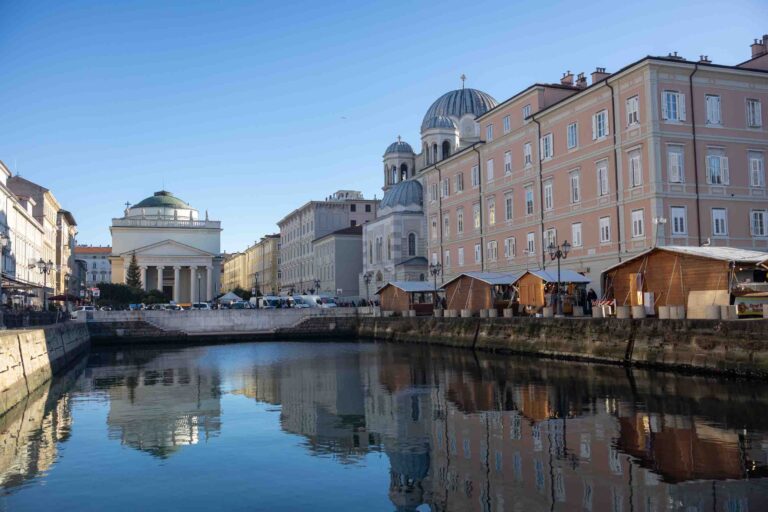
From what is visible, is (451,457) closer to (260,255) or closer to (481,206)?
(481,206)

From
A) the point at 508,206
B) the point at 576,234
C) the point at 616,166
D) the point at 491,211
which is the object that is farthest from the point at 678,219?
the point at 491,211

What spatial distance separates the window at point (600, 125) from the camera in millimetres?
42812

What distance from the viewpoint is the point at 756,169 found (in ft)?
136

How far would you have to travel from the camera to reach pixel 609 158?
139ft

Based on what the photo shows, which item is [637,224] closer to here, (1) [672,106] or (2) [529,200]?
(1) [672,106]

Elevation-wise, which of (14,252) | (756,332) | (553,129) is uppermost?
(553,129)

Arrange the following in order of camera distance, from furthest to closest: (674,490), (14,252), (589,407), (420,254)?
(420,254)
(14,252)
(589,407)
(674,490)

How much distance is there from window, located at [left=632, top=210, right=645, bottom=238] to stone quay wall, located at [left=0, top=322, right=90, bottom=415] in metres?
30.6

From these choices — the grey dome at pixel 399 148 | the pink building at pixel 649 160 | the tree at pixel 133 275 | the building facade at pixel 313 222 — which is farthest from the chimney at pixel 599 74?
the tree at pixel 133 275

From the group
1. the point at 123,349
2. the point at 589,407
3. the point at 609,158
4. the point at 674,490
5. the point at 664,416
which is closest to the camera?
the point at 674,490

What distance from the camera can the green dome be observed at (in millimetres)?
125312

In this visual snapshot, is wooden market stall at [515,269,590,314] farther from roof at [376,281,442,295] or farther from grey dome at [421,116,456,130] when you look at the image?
grey dome at [421,116,456,130]

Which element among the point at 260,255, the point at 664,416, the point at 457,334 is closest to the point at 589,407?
the point at 664,416

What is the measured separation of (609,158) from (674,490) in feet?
110
